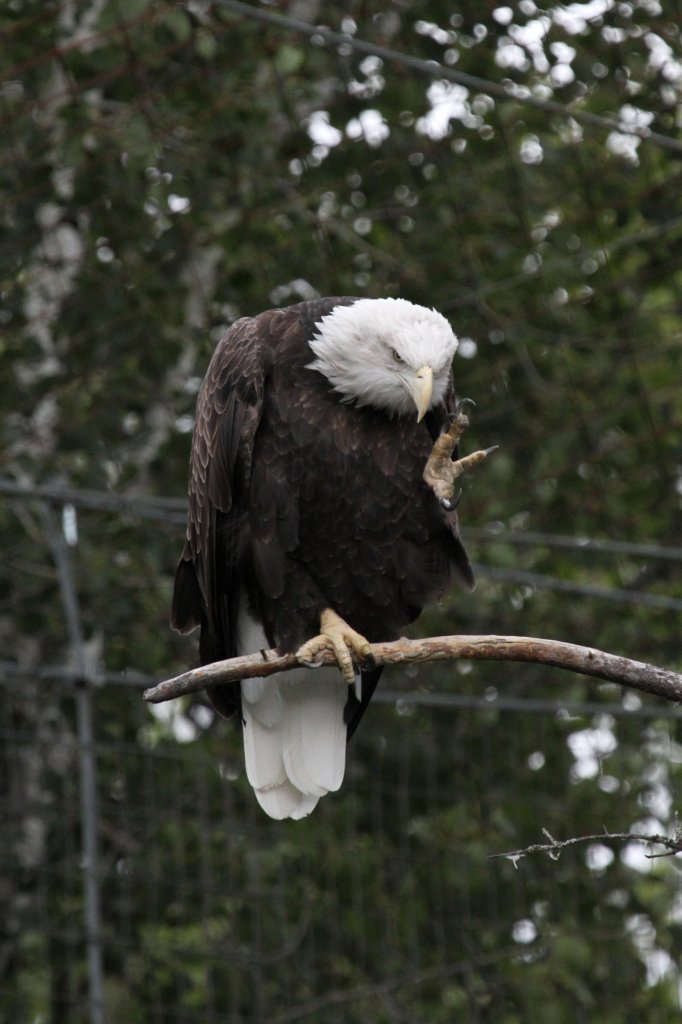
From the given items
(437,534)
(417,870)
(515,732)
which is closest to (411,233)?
(515,732)

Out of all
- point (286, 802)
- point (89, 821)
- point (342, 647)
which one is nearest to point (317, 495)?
point (342, 647)

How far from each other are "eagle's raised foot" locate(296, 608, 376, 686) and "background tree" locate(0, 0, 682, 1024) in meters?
1.63

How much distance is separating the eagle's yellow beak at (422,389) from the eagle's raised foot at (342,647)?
47 centimetres

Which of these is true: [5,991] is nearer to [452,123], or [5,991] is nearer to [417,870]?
[417,870]

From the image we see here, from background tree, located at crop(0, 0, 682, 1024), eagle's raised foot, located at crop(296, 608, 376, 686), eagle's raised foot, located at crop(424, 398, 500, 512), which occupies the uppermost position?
eagle's raised foot, located at crop(424, 398, 500, 512)

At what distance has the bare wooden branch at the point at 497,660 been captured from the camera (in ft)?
8.35

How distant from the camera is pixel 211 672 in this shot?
9.10 feet

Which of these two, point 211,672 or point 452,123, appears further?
point 452,123

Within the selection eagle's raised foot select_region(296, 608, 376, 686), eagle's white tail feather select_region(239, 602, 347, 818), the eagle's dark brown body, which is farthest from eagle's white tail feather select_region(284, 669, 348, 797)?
eagle's raised foot select_region(296, 608, 376, 686)

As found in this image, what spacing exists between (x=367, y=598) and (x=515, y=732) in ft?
8.99

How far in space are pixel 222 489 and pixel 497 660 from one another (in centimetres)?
94

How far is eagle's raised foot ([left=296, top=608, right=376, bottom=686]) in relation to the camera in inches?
131

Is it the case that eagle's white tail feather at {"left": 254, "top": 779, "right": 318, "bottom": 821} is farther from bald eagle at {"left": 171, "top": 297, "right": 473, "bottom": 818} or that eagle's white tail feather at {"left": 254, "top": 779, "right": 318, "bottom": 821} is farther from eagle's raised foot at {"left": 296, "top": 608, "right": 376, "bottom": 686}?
eagle's raised foot at {"left": 296, "top": 608, "right": 376, "bottom": 686}

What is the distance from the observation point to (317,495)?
3.44 metres
